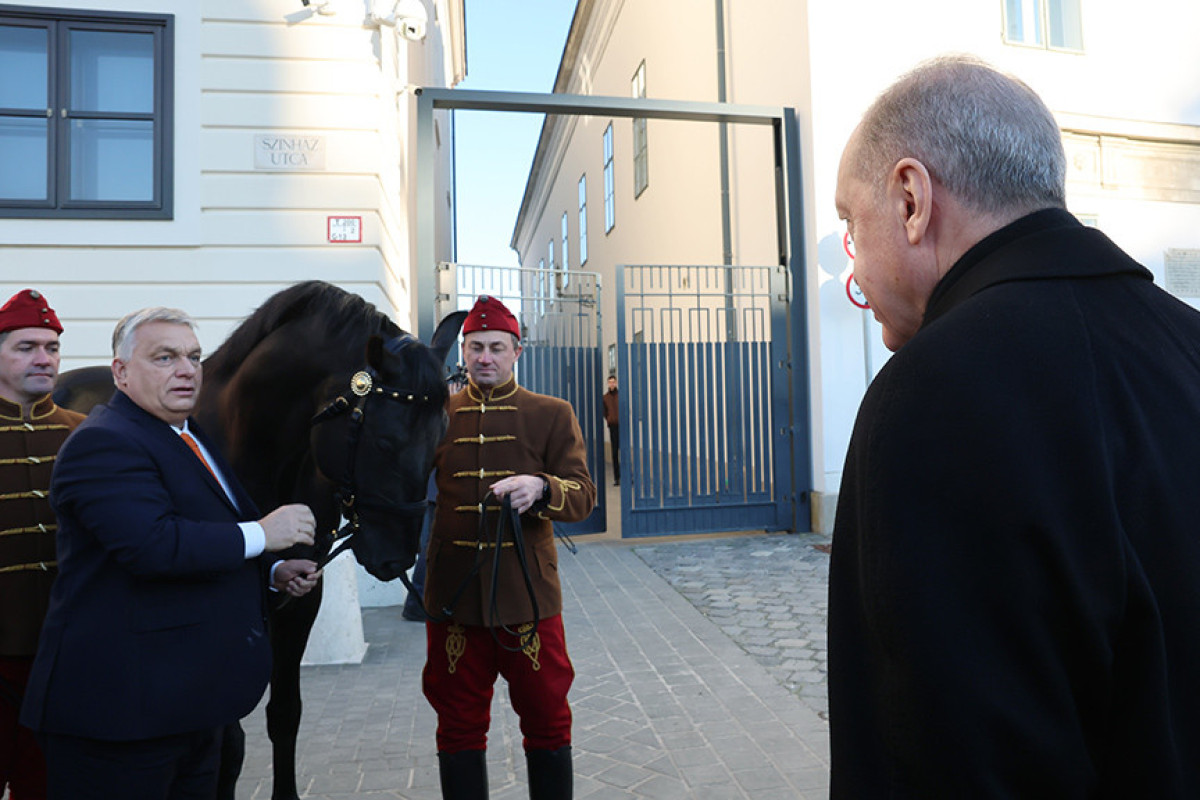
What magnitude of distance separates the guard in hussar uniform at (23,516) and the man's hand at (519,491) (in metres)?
1.43

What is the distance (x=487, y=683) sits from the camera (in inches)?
108

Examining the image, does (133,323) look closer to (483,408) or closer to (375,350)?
(375,350)

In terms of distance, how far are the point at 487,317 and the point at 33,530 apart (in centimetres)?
160

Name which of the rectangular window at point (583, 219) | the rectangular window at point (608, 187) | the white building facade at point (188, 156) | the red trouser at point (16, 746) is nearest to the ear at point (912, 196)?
the red trouser at point (16, 746)

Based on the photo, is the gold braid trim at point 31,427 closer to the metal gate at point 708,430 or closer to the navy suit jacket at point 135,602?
the navy suit jacket at point 135,602

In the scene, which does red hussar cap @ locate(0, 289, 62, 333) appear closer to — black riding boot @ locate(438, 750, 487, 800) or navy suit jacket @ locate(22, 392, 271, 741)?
navy suit jacket @ locate(22, 392, 271, 741)

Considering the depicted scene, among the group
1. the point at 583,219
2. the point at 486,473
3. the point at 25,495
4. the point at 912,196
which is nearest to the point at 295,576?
the point at 486,473

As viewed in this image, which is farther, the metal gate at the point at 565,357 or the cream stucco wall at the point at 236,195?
the metal gate at the point at 565,357

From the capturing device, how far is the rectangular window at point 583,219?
23859 millimetres

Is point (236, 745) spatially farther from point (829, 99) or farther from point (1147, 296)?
point (829, 99)

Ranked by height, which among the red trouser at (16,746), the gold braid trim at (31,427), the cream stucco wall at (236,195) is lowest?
the red trouser at (16,746)

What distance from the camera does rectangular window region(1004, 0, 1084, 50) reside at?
9289 mm

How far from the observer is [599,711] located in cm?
423

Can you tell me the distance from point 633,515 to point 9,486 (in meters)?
6.81
